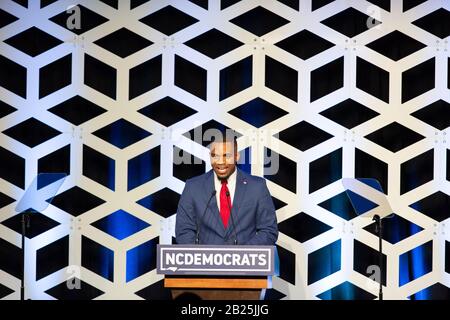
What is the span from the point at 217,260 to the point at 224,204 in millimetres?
908

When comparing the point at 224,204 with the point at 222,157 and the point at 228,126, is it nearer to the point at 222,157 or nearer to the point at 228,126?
the point at 222,157

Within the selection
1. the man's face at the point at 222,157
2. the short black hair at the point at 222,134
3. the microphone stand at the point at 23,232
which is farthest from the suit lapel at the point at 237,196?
the microphone stand at the point at 23,232

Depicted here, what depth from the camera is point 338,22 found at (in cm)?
655

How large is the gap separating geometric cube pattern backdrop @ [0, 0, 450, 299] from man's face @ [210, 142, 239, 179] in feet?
3.01

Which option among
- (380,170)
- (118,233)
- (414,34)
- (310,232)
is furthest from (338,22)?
(118,233)

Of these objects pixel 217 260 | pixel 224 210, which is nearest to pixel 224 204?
pixel 224 210

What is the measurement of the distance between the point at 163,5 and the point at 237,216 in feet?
5.83

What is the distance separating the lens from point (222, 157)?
555 cm

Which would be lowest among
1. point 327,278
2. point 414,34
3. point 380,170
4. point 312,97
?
point 327,278

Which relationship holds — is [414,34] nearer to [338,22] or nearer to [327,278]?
[338,22]

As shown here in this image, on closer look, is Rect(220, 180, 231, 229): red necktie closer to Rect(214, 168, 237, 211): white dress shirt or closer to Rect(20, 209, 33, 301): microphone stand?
Rect(214, 168, 237, 211): white dress shirt

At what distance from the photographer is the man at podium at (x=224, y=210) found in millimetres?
5551

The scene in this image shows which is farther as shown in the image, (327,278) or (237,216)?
(327,278)

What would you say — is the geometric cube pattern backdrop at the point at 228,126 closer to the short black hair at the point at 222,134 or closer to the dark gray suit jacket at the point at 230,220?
the short black hair at the point at 222,134
